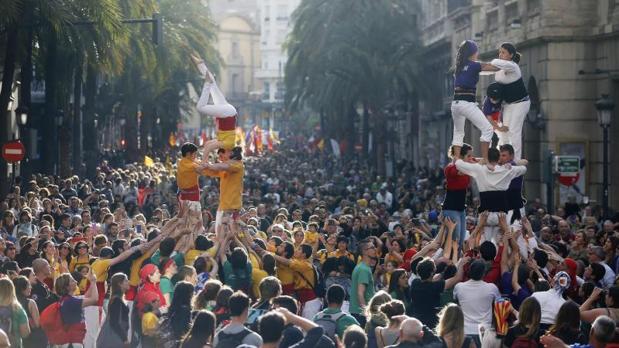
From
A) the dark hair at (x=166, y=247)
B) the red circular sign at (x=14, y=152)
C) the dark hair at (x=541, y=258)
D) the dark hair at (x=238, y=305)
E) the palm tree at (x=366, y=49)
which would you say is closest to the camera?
the dark hair at (x=238, y=305)

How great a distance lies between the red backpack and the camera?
1379cm

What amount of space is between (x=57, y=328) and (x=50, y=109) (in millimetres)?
25386

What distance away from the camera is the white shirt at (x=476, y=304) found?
1300 cm

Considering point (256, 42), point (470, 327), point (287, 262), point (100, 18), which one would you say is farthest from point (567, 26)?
point (256, 42)

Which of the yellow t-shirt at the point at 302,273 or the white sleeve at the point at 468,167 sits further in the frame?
the white sleeve at the point at 468,167

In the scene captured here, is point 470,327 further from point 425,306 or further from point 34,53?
point 34,53

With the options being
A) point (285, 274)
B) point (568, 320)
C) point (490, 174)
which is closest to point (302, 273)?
point (285, 274)

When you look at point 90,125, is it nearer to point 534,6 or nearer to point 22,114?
point 22,114

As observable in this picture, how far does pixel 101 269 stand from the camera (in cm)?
1528

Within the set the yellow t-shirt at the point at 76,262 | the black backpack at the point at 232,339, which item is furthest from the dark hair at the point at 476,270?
the yellow t-shirt at the point at 76,262

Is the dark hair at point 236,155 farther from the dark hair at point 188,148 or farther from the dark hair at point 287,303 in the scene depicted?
the dark hair at point 287,303

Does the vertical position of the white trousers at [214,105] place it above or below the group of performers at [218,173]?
above

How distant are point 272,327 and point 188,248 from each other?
8.00 m

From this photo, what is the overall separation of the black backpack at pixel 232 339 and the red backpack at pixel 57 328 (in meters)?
3.47
